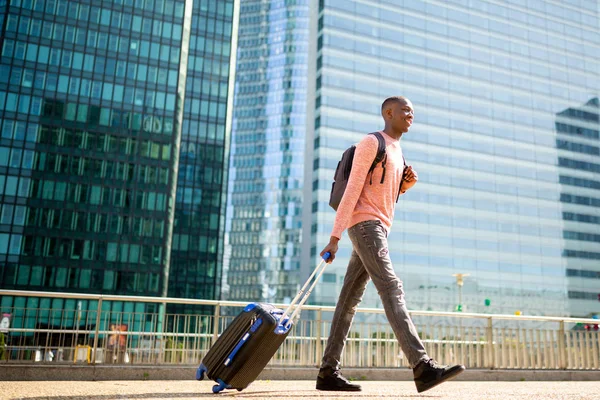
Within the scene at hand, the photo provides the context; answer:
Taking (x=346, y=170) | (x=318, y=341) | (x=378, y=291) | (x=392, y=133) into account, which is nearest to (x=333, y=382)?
(x=378, y=291)

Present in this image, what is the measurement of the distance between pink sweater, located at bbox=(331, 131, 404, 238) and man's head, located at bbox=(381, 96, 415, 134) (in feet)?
0.63

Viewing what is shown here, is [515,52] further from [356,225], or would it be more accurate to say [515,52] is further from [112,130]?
[356,225]

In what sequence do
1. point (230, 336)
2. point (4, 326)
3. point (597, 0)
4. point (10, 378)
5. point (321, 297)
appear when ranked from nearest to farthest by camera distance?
point (230, 336) → point (10, 378) → point (4, 326) → point (321, 297) → point (597, 0)

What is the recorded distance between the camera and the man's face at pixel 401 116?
4.64 m

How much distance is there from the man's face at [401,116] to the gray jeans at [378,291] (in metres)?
0.82

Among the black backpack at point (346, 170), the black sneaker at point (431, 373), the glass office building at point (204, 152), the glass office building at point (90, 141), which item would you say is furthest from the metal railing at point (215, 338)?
the glass office building at point (204, 152)

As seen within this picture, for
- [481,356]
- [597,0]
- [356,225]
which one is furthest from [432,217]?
[356,225]

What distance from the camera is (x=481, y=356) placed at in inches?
352

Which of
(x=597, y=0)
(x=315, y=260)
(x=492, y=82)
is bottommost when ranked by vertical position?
(x=315, y=260)

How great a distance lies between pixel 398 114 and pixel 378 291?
1392 mm

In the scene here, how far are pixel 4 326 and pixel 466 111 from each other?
87248 mm

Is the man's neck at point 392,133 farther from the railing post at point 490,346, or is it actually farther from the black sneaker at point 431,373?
the railing post at point 490,346

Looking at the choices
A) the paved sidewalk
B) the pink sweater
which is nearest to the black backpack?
the pink sweater

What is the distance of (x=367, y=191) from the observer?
4.44 metres
